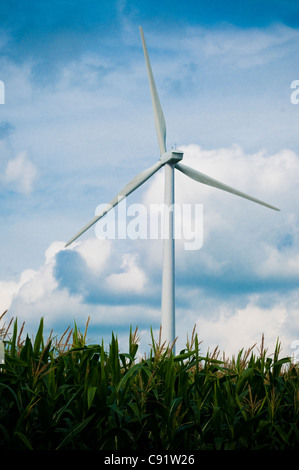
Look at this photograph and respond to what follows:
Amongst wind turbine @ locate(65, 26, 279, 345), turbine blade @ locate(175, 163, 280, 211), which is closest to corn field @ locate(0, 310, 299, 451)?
wind turbine @ locate(65, 26, 279, 345)

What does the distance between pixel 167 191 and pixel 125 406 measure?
2274 cm

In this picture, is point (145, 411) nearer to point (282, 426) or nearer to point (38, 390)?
point (38, 390)

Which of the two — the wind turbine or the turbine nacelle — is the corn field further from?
the turbine nacelle

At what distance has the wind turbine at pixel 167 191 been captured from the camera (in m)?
28.4

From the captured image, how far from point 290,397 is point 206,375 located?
5.18 ft

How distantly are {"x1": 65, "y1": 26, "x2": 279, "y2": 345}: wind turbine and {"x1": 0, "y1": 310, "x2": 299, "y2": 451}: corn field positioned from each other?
17822mm

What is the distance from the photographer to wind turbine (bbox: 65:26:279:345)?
28428 mm

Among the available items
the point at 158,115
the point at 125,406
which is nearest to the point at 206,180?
the point at 158,115

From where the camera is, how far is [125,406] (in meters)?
7.66

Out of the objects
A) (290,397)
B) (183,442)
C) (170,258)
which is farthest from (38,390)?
(170,258)

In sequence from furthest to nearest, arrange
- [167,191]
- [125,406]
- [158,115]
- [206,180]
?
[206,180], [158,115], [167,191], [125,406]

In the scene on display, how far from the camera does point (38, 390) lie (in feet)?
23.4

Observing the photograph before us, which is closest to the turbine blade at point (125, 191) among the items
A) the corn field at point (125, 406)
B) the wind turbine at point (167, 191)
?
the wind turbine at point (167, 191)

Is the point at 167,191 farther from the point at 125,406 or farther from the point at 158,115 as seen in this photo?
the point at 125,406
